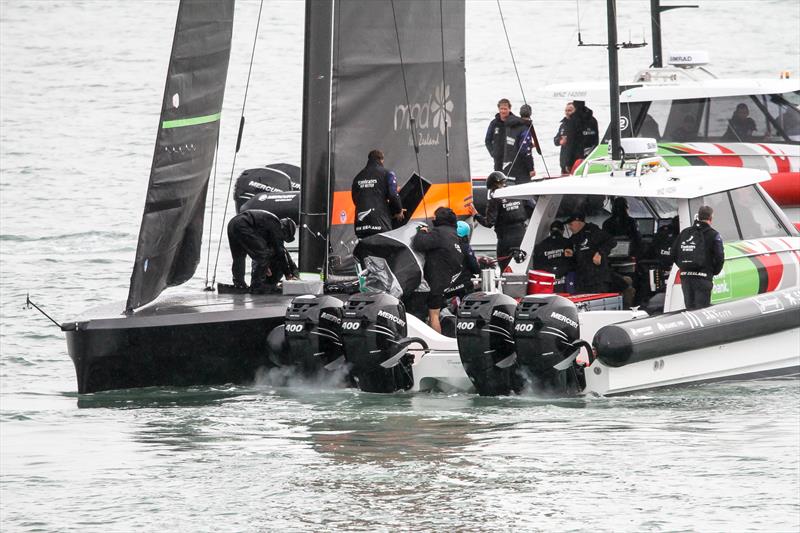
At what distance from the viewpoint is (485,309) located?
12.4 m

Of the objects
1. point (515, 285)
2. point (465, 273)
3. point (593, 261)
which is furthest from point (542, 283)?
point (465, 273)

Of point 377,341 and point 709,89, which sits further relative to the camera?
point 709,89

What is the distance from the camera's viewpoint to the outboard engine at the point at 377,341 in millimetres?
12555

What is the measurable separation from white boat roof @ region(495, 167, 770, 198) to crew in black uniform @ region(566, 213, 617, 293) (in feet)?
1.25

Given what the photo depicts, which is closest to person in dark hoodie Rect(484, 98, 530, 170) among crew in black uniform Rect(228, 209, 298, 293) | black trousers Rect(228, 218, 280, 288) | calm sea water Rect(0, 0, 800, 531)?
calm sea water Rect(0, 0, 800, 531)

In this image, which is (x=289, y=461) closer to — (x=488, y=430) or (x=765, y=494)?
(x=488, y=430)

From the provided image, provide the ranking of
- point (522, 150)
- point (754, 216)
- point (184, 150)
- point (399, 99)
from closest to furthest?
point (184, 150), point (754, 216), point (399, 99), point (522, 150)

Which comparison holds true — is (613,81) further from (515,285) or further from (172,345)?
(172,345)

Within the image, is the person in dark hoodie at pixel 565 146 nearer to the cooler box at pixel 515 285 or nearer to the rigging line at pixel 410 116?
the rigging line at pixel 410 116

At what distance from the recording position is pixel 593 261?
13727 mm

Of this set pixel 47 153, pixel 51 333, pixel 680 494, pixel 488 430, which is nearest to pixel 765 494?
pixel 680 494

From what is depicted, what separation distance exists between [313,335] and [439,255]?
4.96ft

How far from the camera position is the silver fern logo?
51.3ft

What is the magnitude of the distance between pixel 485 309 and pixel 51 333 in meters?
6.47
